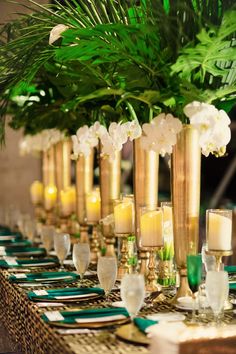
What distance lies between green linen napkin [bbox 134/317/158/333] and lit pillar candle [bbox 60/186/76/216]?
213cm

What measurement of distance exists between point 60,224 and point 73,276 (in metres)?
1.39

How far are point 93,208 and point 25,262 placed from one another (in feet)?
1.35

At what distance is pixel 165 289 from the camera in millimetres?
2588

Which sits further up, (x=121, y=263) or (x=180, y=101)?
(x=180, y=101)

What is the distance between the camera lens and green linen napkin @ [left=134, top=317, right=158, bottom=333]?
1914 millimetres

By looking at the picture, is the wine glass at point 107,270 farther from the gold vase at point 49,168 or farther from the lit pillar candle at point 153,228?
the gold vase at point 49,168

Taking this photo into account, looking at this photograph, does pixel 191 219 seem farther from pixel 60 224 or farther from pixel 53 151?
pixel 53 151

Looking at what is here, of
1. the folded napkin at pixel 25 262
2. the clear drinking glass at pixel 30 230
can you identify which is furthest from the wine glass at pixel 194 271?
the clear drinking glass at pixel 30 230

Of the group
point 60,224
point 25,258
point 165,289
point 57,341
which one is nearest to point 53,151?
point 60,224

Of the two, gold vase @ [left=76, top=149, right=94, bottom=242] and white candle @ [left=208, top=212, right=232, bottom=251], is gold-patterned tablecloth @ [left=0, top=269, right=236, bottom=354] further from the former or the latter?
gold vase @ [left=76, top=149, right=94, bottom=242]

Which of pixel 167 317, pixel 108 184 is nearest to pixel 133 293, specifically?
pixel 167 317

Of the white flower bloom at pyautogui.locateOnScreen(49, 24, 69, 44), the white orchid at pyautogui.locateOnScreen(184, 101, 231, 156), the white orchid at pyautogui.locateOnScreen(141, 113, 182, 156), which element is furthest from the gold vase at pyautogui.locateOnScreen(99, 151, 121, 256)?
the white orchid at pyautogui.locateOnScreen(184, 101, 231, 156)

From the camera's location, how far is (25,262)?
328 centimetres

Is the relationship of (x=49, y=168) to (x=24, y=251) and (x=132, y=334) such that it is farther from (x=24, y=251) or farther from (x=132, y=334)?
(x=132, y=334)
